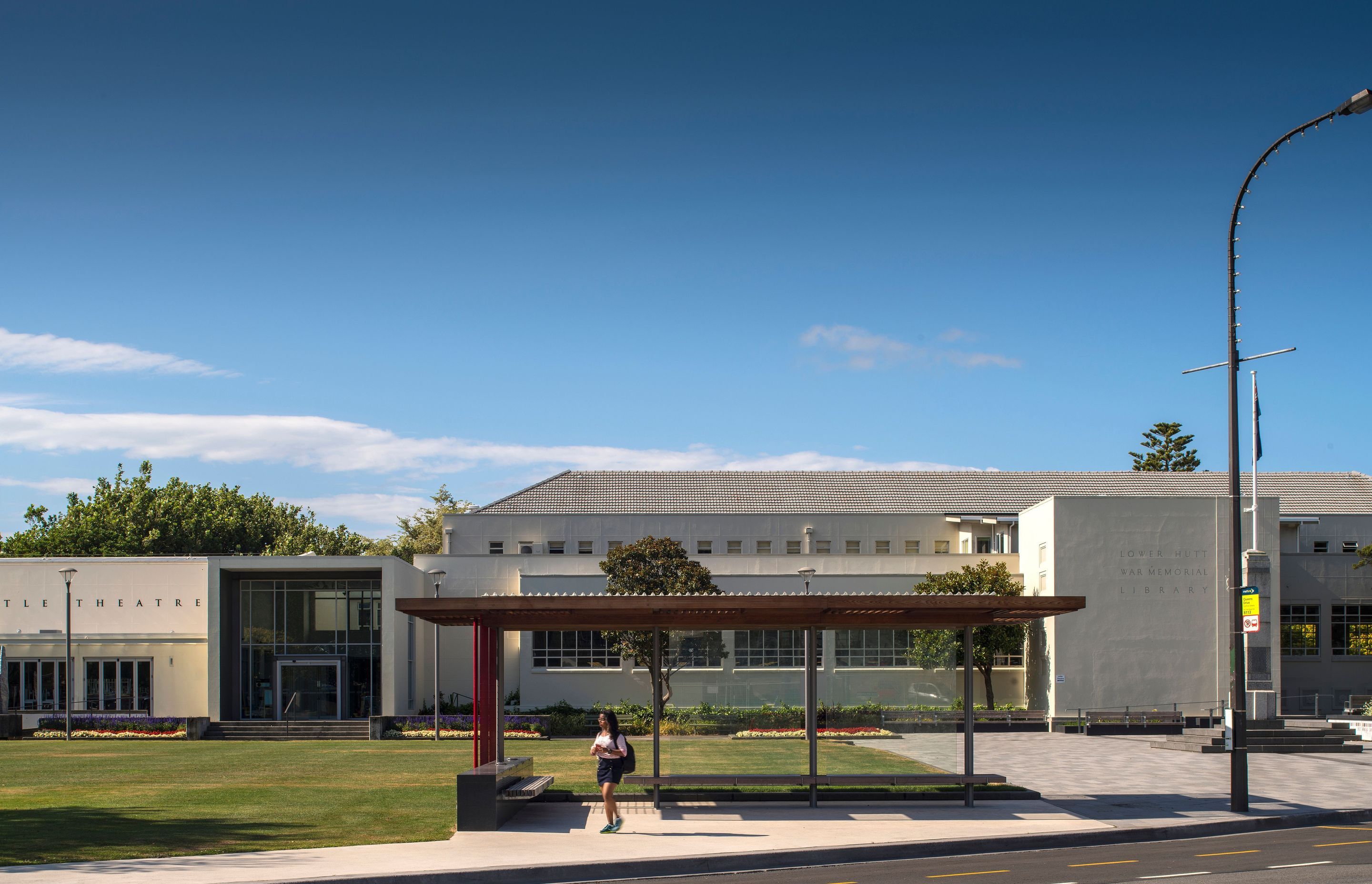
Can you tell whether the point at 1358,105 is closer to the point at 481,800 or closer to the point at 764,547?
the point at 481,800

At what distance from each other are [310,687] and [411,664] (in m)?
3.66

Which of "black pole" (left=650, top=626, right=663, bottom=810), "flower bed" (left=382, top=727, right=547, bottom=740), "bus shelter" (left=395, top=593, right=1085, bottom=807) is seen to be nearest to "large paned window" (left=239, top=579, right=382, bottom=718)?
"flower bed" (left=382, top=727, right=547, bottom=740)

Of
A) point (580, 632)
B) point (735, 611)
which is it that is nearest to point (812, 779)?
point (735, 611)

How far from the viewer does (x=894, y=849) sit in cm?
1487

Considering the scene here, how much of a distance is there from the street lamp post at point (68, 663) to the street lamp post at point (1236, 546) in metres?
31.7

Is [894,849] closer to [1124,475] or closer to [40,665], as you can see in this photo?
[40,665]

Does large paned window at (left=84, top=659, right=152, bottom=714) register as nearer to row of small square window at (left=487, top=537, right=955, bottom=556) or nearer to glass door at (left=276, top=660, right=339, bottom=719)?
glass door at (left=276, top=660, right=339, bottom=719)

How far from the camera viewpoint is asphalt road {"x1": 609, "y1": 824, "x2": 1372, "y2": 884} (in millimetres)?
12992

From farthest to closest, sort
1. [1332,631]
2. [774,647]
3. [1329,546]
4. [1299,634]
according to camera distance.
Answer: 1. [1329,546]
2. [1332,631]
3. [1299,634]
4. [774,647]

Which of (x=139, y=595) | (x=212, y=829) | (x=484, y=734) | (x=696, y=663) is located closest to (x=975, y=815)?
(x=696, y=663)

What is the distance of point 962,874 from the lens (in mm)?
13477

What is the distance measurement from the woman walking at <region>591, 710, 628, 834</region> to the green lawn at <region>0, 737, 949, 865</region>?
1.94 m

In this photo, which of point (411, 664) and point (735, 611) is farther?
point (411, 664)

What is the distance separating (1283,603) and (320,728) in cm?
3415
